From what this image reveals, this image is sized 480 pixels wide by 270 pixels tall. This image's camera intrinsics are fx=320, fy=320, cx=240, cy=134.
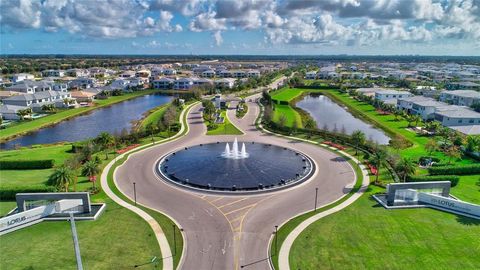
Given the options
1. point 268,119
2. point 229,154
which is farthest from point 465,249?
point 268,119

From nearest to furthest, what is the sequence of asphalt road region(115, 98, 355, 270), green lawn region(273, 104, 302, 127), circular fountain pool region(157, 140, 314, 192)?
asphalt road region(115, 98, 355, 270), circular fountain pool region(157, 140, 314, 192), green lawn region(273, 104, 302, 127)

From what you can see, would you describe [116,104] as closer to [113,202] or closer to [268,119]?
[268,119]

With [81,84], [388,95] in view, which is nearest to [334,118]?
[388,95]

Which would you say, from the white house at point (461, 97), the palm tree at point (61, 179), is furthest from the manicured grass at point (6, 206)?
the white house at point (461, 97)

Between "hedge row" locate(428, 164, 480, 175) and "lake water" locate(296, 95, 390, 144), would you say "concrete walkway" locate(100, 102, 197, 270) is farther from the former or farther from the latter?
"lake water" locate(296, 95, 390, 144)

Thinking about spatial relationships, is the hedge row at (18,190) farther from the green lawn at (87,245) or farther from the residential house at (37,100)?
the residential house at (37,100)

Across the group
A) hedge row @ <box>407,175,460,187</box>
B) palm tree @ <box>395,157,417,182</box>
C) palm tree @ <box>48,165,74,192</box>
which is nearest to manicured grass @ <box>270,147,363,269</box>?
palm tree @ <box>395,157,417,182</box>
